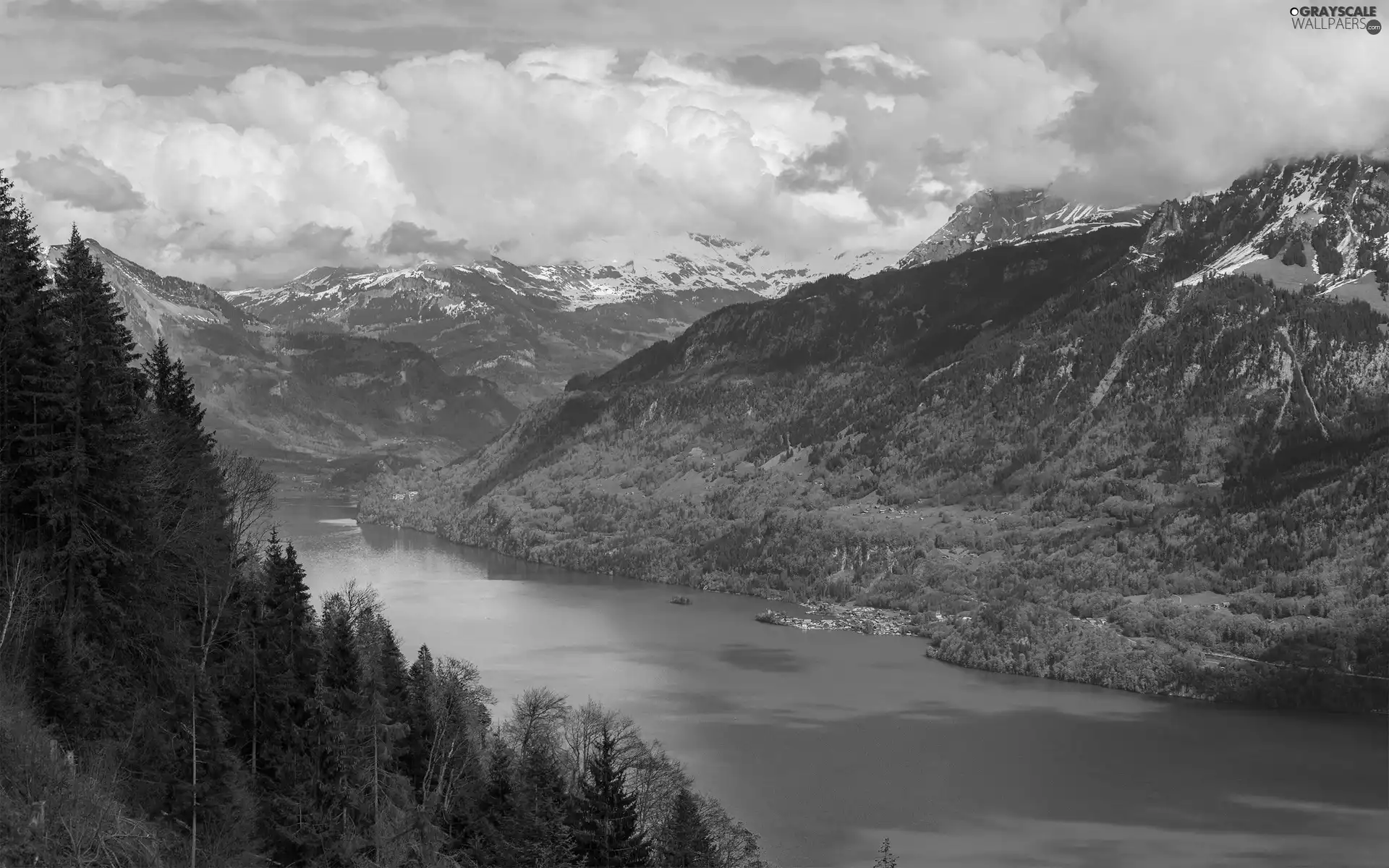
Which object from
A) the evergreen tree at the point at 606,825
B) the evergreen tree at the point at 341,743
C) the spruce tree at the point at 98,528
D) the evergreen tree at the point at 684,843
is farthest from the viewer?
the evergreen tree at the point at 684,843

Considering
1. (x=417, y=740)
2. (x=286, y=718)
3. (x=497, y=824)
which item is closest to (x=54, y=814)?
(x=286, y=718)

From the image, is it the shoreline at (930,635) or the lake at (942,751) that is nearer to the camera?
the lake at (942,751)

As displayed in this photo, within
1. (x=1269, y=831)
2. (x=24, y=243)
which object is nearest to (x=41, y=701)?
(x=24, y=243)

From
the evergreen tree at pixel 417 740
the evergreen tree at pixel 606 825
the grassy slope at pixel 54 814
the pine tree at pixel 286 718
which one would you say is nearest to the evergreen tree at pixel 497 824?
the evergreen tree at pixel 606 825

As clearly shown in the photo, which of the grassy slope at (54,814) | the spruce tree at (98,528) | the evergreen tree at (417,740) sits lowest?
the evergreen tree at (417,740)

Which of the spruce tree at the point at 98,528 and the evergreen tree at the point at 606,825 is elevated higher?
the spruce tree at the point at 98,528

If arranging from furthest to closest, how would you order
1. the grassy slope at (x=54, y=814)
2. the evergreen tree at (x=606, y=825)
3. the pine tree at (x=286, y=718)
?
the evergreen tree at (x=606, y=825), the pine tree at (x=286, y=718), the grassy slope at (x=54, y=814)

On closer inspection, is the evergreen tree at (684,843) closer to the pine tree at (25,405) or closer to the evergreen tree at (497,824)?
the evergreen tree at (497,824)

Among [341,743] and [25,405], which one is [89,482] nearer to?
[25,405]
